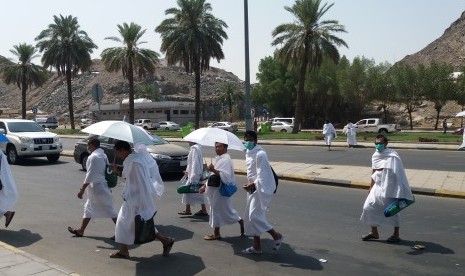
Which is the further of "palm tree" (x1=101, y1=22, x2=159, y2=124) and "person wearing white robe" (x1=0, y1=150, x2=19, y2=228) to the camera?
"palm tree" (x1=101, y1=22, x2=159, y2=124)

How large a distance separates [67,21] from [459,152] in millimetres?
41429

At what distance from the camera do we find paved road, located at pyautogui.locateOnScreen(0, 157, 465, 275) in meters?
6.06

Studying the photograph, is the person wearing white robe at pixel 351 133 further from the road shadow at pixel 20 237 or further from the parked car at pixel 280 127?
the parked car at pixel 280 127

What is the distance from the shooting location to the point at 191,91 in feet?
453

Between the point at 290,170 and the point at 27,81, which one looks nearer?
the point at 290,170

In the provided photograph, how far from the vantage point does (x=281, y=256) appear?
654 centimetres

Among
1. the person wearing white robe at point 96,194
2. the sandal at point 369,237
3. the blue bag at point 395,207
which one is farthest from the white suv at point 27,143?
the blue bag at point 395,207

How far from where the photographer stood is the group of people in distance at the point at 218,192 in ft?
20.8

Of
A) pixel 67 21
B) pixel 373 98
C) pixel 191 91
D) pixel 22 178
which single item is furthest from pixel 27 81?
pixel 191 91

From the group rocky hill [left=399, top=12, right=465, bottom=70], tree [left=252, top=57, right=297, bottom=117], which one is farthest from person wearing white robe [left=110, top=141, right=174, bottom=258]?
rocky hill [left=399, top=12, right=465, bottom=70]

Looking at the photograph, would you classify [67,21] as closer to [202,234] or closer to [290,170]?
[290,170]

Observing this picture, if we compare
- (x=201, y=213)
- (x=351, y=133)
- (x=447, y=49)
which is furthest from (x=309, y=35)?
(x=447, y=49)

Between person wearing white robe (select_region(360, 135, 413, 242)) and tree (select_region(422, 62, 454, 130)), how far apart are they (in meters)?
53.7

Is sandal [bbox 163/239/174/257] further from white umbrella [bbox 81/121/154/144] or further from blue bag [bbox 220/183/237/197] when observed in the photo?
white umbrella [bbox 81/121/154/144]
